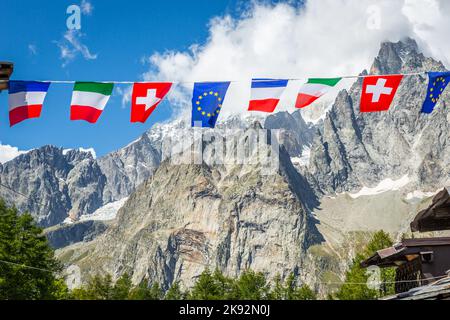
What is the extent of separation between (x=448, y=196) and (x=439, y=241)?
356 inches

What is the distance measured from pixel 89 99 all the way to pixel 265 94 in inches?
220

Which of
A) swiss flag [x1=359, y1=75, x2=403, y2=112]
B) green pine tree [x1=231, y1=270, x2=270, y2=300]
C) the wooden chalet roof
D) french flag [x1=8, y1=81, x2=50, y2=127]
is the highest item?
green pine tree [x1=231, y1=270, x2=270, y2=300]

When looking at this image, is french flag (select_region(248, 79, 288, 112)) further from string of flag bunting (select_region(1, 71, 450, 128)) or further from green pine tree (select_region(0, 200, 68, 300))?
green pine tree (select_region(0, 200, 68, 300))

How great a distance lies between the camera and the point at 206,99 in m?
18.2

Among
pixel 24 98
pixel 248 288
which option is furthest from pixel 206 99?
pixel 248 288

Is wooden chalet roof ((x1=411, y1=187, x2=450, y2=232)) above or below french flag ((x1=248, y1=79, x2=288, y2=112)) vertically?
below

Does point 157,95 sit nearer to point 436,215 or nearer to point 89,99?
point 89,99

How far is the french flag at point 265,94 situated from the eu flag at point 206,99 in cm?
94

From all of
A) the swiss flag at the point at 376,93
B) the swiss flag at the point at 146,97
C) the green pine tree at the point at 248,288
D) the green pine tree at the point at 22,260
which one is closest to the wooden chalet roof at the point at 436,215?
the swiss flag at the point at 376,93

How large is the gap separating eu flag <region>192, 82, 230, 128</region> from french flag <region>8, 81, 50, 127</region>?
180 inches

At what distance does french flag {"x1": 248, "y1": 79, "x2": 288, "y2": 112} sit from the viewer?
18.1 metres

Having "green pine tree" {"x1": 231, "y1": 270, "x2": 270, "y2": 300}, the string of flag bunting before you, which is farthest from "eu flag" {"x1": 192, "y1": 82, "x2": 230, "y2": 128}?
"green pine tree" {"x1": 231, "y1": 270, "x2": 270, "y2": 300}
